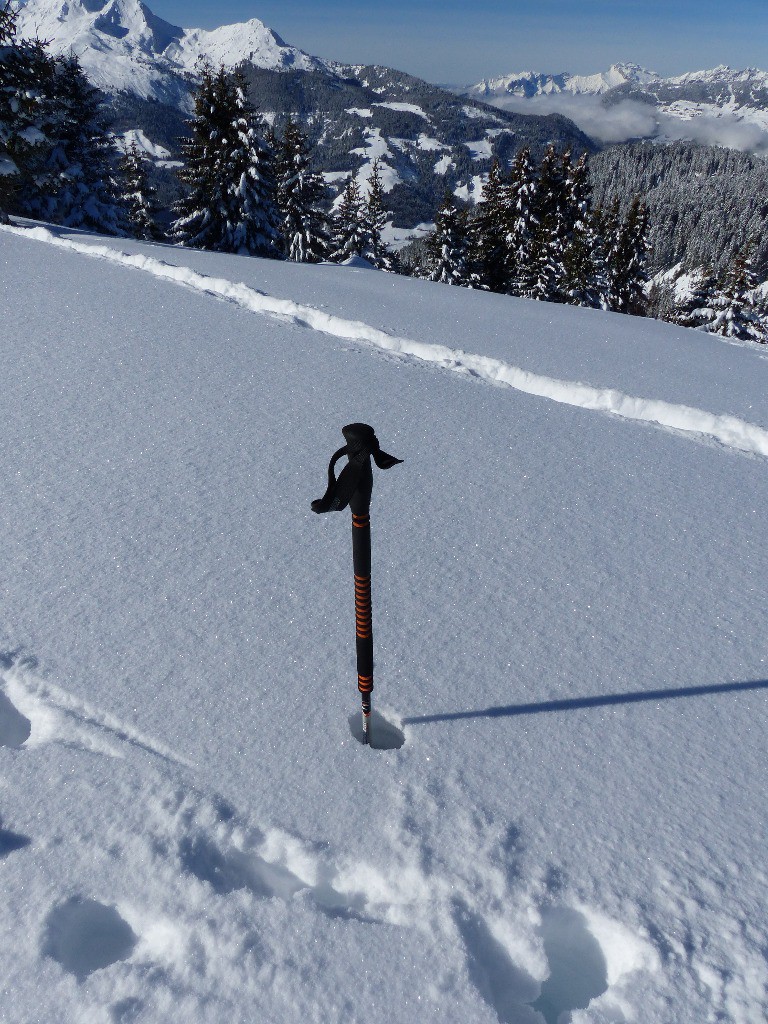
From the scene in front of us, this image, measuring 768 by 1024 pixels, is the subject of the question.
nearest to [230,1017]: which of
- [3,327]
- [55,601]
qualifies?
[55,601]

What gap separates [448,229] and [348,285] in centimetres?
1895

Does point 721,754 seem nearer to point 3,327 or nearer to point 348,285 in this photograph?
point 3,327

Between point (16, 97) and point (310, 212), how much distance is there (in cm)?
1562

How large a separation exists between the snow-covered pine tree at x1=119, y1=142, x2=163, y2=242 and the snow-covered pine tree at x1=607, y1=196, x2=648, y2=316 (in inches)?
949

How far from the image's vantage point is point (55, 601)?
3.32 metres

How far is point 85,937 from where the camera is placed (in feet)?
6.54

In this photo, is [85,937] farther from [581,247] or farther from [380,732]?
[581,247]

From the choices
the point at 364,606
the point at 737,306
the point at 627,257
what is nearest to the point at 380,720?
the point at 364,606

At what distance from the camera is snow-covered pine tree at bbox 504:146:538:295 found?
27453 mm

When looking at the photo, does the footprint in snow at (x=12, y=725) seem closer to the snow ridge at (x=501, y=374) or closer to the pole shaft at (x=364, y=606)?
the pole shaft at (x=364, y=606)

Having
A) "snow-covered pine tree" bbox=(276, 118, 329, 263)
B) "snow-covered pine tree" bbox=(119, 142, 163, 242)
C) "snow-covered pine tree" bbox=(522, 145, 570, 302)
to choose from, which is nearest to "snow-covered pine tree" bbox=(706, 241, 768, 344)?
"snow-covered pine tree" bbox=(522, 145, 570, 302)

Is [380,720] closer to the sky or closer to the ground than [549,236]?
closer to the ground

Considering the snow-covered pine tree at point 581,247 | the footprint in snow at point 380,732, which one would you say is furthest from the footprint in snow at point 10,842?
the snow-covered pine tree at point 581,247

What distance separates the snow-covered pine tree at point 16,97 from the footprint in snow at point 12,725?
17.5m
